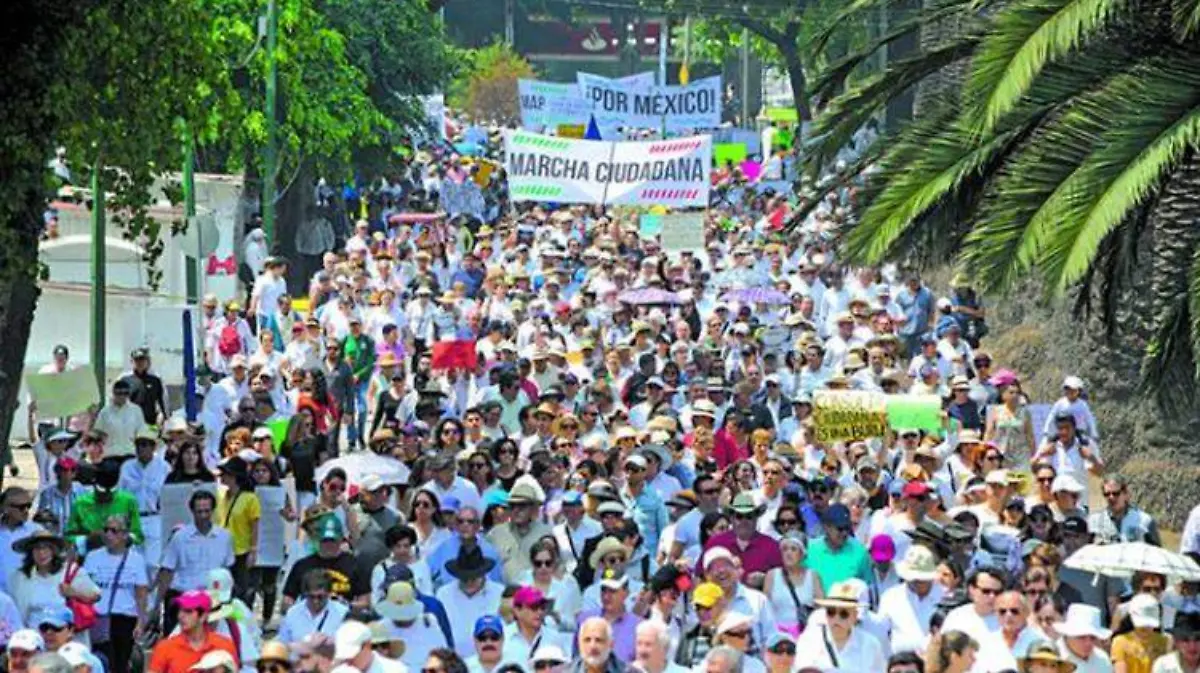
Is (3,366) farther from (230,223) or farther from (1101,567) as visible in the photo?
(230,223)

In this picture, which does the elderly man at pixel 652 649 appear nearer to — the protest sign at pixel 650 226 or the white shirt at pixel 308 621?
the white shirt at pixel 308 621

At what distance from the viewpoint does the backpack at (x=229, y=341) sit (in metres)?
29.2

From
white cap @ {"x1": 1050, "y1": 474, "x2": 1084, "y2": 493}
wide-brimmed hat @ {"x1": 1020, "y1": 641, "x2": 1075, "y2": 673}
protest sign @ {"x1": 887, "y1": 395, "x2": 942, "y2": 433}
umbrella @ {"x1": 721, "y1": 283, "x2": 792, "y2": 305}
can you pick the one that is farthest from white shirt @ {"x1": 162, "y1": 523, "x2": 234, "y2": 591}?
umbrella @ {"x1": 721, "y1": 283, "x2": 792, "y2": 305}

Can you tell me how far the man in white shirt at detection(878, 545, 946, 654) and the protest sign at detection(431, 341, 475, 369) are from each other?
33.6 ft

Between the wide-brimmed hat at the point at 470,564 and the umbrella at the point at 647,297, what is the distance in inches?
580

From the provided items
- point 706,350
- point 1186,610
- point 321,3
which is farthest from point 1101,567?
point 321,3

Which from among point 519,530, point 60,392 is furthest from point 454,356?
point 519,530

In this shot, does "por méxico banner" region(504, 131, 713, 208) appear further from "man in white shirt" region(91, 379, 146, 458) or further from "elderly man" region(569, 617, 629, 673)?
"elderly man" region(569, 617, 629, 673)

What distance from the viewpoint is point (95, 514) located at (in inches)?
770

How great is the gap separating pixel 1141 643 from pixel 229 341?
13.8 meters

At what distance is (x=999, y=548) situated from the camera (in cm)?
1936

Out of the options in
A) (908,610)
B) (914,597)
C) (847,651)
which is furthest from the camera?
(914,597)

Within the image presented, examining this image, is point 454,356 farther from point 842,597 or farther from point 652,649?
point 652,649

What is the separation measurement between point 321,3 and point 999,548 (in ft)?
97.0
